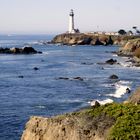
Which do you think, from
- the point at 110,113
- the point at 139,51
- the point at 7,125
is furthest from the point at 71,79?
the point at 110,113

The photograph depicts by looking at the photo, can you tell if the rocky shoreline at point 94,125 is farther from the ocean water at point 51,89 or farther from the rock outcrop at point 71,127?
the ocean water at point 51,89

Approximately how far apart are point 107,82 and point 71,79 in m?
7.60

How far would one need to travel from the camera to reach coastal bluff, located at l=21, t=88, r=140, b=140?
68.3 feet

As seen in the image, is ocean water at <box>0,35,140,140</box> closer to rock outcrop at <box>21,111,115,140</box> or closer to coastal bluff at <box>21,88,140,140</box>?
rock outcrop at <box>21,111,115,140</box>

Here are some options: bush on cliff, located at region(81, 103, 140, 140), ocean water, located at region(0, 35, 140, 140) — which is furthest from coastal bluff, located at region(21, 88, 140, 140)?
ocean water, located at region(0, 35, 140, 140)

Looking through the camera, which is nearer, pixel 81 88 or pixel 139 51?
pixel 81 88

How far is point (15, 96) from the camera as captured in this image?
64.5 meters

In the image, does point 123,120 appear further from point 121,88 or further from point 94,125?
point 121,88

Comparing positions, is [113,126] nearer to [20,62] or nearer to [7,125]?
[7,125]

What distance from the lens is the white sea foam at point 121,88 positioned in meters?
65.5

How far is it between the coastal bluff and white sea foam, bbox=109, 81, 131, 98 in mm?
40142

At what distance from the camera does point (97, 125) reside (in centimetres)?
2234

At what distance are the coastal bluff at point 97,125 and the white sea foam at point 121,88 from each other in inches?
1580

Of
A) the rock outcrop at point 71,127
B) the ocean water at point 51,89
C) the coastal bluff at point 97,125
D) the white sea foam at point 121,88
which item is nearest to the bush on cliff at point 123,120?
the coastal bluff at point 97,125
